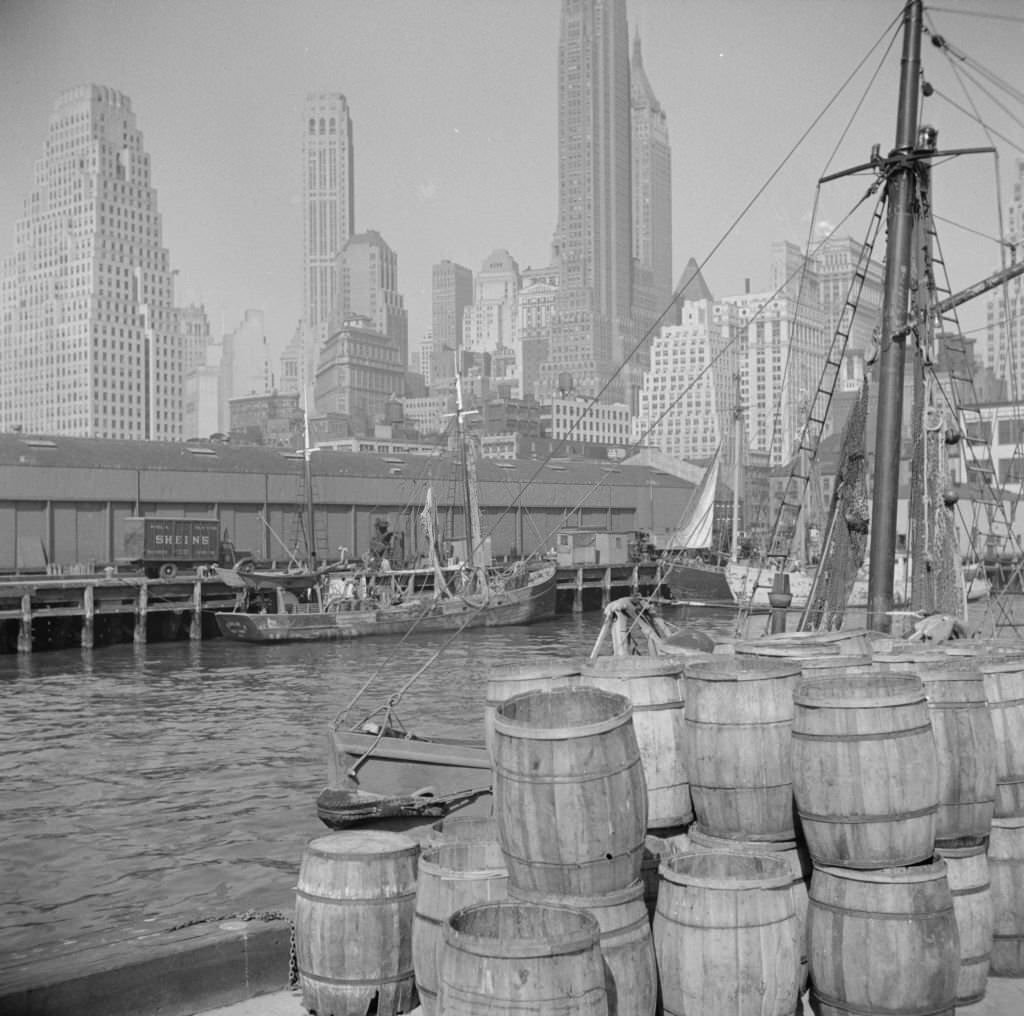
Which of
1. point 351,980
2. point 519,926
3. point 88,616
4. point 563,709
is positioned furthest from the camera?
point 88,616

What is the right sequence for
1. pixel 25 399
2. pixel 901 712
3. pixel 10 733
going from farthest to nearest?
pixel 25 399, pixel 10 733, pixel 901 712

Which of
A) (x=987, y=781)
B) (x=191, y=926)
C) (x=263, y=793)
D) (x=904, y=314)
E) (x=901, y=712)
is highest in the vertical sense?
(x=904, y=314)

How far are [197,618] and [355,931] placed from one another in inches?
1674

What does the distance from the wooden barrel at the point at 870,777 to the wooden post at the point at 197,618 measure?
140ft

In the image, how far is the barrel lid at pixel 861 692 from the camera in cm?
676

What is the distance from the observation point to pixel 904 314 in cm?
1448

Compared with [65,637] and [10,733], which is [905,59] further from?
[65,637]

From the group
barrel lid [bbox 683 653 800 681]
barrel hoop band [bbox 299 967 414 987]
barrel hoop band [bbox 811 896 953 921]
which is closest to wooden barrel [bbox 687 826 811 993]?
barrel hoop band [bbox 811 896 953 921]

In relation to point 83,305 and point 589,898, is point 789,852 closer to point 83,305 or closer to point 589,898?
point 589,898

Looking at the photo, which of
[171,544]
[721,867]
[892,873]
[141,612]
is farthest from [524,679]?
[171,544]

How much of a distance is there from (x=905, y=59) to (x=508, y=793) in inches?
462

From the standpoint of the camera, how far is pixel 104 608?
1794 inches

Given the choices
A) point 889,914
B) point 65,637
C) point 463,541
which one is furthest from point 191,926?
point 463,541

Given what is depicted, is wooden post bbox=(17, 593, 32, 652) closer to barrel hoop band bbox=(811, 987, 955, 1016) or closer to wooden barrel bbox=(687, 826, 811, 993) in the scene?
wooden barrel bbox=(687, 826, 811, 993)
